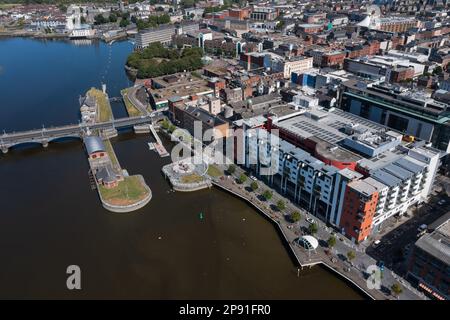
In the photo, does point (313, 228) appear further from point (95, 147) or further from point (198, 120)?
point (95, 147)

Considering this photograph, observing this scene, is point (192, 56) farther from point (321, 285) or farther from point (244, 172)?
point (321, 285)

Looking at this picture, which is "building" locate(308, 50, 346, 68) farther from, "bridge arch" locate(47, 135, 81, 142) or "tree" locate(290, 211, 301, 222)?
"bridge arch" locate(47, 135, 81, 142)

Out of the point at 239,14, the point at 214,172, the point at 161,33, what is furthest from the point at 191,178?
the point at 239,14

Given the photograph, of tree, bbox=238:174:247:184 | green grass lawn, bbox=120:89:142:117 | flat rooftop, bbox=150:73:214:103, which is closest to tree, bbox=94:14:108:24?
flat rooftop, bbox=150:73:214:103

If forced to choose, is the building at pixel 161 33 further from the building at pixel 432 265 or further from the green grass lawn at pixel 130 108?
the building at pixel 432 265

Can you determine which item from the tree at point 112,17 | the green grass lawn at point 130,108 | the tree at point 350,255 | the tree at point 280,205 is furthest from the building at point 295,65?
the tree at point 112,17
